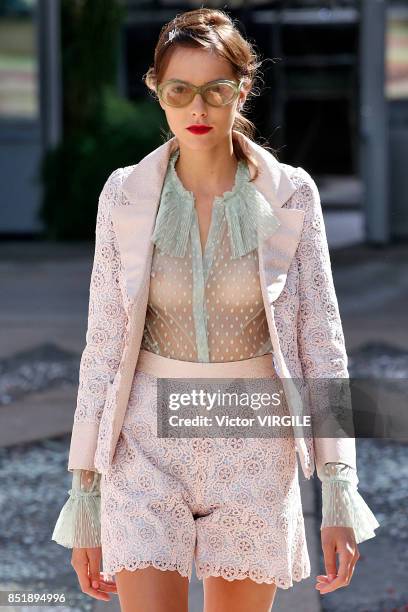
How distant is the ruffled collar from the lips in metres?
0.15

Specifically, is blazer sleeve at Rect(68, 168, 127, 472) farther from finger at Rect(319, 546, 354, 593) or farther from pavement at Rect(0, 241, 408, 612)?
pavement at Rect(0, 241, 408, 612)

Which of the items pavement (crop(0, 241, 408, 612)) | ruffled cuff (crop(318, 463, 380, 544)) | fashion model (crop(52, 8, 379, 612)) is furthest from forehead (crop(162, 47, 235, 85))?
pavement (crop(0, 241, 408, 612))

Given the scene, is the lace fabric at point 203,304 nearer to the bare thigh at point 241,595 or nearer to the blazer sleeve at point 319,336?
the blazer sleeve at point 319,336

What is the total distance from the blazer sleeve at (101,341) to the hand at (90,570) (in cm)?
19

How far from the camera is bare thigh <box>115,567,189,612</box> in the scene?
8.99 feet

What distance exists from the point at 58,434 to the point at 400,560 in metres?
2.46

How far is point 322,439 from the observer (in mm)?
2898

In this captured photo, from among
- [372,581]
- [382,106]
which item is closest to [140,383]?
[372,581]

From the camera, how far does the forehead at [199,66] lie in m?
2.84

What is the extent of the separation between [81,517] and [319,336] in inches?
25.8

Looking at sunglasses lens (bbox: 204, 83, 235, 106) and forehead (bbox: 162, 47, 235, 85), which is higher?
forehead (bbox: 162, 47, 235, 85)

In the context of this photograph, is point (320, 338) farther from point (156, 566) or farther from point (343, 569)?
point (156, 566)

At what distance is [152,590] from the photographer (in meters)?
2.75

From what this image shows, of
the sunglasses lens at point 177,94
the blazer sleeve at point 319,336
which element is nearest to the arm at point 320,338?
the blazer sleeve at point 319,336
